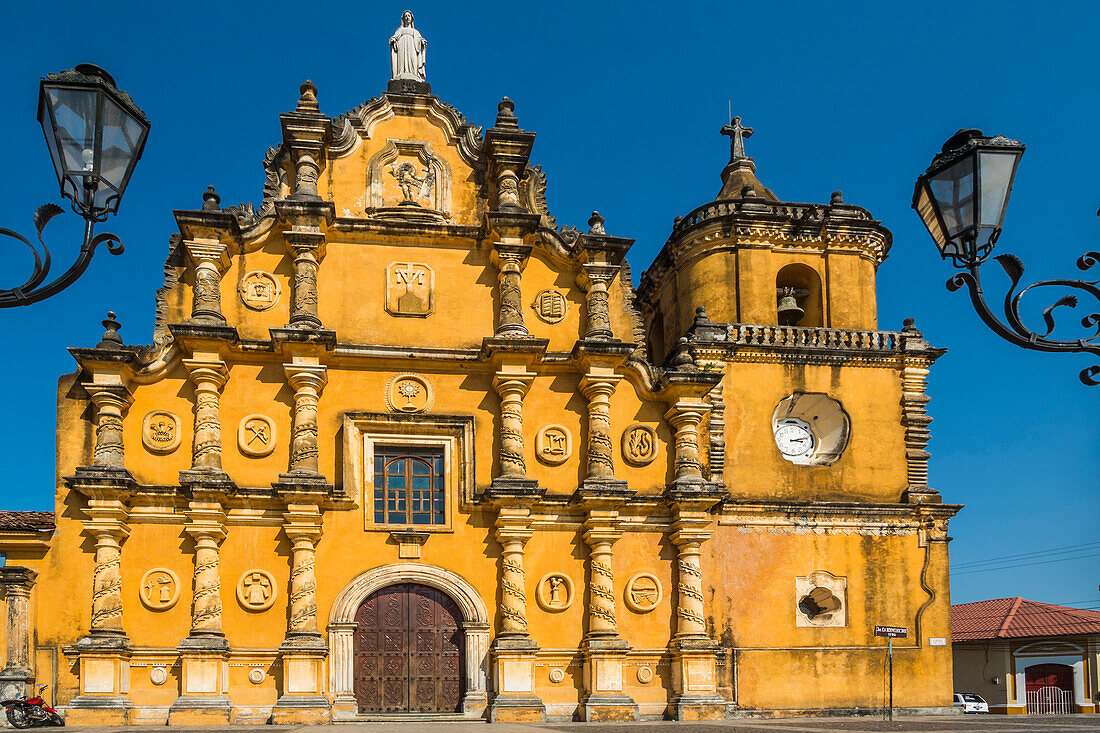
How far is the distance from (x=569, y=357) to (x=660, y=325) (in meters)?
6.13

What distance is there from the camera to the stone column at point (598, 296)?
2134 centimetres

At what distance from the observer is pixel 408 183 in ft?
71.4

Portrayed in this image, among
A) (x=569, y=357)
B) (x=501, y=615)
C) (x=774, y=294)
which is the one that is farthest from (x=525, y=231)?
(x=501, y=615)

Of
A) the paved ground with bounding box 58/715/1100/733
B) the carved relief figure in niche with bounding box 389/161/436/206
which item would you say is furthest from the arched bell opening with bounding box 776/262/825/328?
the paved ground with bounding box 58/715/1100/733

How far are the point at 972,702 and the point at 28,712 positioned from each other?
26.1 meters

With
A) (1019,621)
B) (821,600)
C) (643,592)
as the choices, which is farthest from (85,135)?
(1019,621)

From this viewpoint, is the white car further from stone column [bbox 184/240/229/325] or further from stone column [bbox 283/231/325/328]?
stone column [bbox 184/240/229/325]

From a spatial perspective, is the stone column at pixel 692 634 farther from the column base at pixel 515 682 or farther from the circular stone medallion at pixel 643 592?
the column base at pixel 515 682

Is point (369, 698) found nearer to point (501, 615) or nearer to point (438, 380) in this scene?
point (501, 615)

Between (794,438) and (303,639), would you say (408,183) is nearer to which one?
(303,639)

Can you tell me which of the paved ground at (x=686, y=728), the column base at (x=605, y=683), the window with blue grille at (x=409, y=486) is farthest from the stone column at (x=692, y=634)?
the window with blue grille at (x=409, y=486)

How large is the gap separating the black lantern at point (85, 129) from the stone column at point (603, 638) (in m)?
14.8

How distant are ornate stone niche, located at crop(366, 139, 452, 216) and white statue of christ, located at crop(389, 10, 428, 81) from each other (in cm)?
213

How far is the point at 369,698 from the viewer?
1920cm
